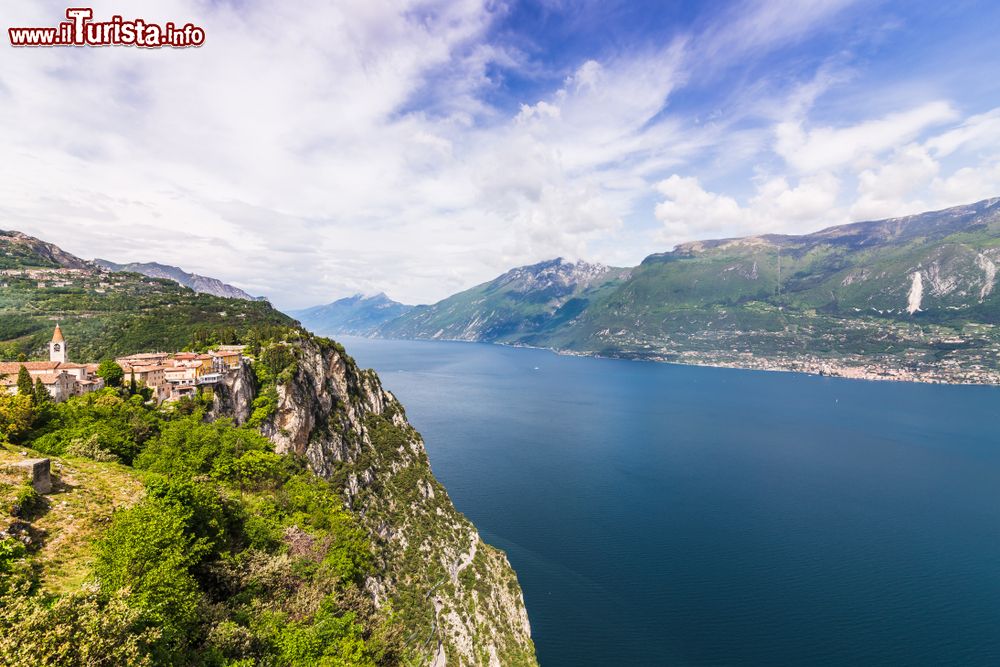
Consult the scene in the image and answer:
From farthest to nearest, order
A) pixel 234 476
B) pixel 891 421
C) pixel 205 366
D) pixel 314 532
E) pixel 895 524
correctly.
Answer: pixel 891 421 → pixel 895 524 → pixel 205 366 → pixel 234 476 → pixel 314 532

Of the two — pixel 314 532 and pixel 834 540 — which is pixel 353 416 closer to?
pixel 314 532

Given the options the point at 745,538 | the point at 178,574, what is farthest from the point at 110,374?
A: the point at 745,538

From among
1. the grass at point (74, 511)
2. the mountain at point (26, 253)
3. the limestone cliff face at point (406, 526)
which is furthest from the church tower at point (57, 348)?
the mountain at point (26, 253)

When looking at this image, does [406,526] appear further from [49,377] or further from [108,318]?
[108,318]

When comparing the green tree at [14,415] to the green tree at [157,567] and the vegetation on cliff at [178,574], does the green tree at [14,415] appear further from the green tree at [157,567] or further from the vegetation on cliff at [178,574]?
the green tree at [157,567]

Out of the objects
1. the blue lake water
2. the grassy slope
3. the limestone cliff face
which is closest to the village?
the limestone cliff face

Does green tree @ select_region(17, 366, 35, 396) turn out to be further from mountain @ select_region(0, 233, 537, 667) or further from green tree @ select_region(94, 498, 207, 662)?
green tree @ select_region(94, 498, 207, 662)

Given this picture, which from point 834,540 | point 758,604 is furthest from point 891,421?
point 758,604
